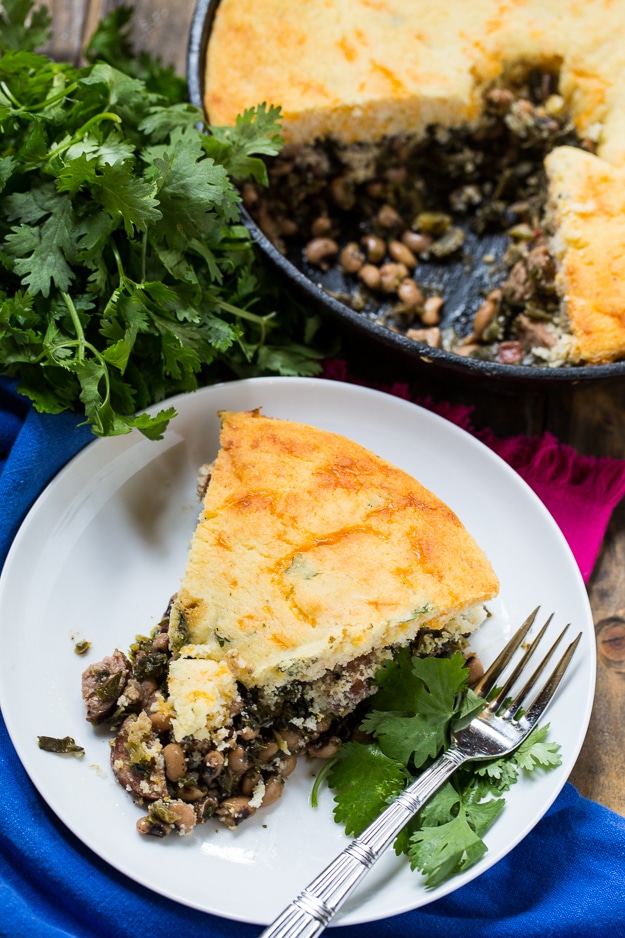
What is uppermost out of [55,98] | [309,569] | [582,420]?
[55,98]

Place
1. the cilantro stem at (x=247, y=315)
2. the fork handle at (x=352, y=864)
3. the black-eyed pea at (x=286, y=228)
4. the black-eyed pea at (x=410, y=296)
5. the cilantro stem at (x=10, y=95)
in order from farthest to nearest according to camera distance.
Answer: the black-eyed pea at (x=286, y=228)
the black-eyed pea at (x=410, y=296)
the cilantro stem at (x=247, y=315)
the cilantro stem at (x=10, y=95)
the fork handle at (x=352, y=864)

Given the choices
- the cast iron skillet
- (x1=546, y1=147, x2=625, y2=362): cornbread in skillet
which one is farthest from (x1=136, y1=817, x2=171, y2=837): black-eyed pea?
(x1=546, y1=147, x2=625, y2=362): cornbread in skillet

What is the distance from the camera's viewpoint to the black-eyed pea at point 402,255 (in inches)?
165

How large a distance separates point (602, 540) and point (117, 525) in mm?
2035

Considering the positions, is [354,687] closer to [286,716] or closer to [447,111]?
[286,716]

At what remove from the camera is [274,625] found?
2.99 metres

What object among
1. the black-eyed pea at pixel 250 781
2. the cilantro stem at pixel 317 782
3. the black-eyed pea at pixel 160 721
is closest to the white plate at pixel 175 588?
the cilantro stem at pixel 317 782

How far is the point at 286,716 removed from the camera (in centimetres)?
308

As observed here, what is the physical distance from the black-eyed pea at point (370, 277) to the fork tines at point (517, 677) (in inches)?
66.4

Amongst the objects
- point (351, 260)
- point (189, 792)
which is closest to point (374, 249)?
point (351, 260)

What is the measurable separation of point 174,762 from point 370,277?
7.46 feet

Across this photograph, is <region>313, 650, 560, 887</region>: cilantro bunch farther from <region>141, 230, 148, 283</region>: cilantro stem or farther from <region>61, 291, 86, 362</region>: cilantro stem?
<region>141, 230, 148, 283</region>: cilantro stem

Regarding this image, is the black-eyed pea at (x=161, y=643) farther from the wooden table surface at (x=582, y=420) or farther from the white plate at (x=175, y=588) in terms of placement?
the wooden table surface at (x=582, y=420)

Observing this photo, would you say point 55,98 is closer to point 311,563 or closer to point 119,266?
point 119,266
